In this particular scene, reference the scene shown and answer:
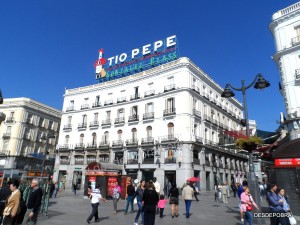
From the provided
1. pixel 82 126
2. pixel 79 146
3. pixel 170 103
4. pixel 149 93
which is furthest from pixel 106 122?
pixel 170 103

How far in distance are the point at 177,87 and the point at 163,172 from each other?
11.4 metres

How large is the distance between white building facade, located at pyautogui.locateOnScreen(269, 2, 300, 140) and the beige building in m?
37.8

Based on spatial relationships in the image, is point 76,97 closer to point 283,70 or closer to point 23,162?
point 23,162

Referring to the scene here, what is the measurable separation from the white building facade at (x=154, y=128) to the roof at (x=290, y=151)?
1761 cm

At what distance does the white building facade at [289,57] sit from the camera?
60.3 feet

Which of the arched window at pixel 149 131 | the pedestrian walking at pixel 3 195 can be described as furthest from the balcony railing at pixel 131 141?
the pedestrian walking at pixel 3 195

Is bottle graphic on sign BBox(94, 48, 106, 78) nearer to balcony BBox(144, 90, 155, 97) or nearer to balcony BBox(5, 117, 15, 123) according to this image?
balcony BBox(144, 90, 155, 97)

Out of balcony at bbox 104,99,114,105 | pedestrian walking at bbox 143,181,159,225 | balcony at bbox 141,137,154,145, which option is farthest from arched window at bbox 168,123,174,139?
pedestrian walking at bbox 143,181,159,225

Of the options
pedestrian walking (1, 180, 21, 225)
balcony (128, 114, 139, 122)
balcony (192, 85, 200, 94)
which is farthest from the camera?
balcony (128, 114, 139, 122)

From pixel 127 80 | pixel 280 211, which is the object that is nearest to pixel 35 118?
pixel 127 80

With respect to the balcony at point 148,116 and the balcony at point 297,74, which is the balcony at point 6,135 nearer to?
the balcony at point 148,116

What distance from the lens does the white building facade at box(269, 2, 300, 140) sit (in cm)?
1838

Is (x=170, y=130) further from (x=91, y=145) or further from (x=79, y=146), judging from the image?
(x=79, y=146)

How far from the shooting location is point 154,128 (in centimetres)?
3322
